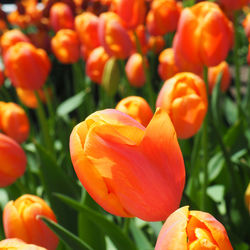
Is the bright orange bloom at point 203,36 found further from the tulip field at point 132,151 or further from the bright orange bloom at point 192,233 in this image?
the bright orange bloom at point 192,233

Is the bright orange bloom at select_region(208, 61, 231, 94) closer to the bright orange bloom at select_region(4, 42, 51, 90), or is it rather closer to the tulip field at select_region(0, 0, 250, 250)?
the tulip field at select_region(0, 0, 250, 250)

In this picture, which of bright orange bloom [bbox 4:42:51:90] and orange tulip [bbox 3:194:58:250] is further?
bright orange bloom [bbox 4:42:51:90]

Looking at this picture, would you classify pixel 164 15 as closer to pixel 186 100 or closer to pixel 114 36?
pixel 114 36

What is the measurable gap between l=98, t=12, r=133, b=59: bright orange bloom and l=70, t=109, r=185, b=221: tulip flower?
0.73 m

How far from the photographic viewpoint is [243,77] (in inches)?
87.8

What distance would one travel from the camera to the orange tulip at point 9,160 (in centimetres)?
69

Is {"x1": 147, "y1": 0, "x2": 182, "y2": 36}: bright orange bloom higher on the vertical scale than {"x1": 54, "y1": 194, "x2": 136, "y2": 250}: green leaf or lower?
higher

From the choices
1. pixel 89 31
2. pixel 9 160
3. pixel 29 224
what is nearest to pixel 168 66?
pixel 89 31

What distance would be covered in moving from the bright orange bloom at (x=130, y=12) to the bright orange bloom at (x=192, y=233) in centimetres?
82

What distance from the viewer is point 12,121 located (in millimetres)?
1007

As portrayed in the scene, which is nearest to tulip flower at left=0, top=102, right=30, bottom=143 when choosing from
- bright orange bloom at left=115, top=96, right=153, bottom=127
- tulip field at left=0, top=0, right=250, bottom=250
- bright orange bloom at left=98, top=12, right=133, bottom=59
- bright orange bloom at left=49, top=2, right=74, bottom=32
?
tulip field at left=0, top=0, right=250, bottom=250

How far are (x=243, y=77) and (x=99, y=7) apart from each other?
Answer: 854 millimetres

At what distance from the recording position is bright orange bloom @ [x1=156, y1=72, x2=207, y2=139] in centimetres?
67

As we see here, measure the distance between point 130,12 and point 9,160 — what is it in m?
0.54
